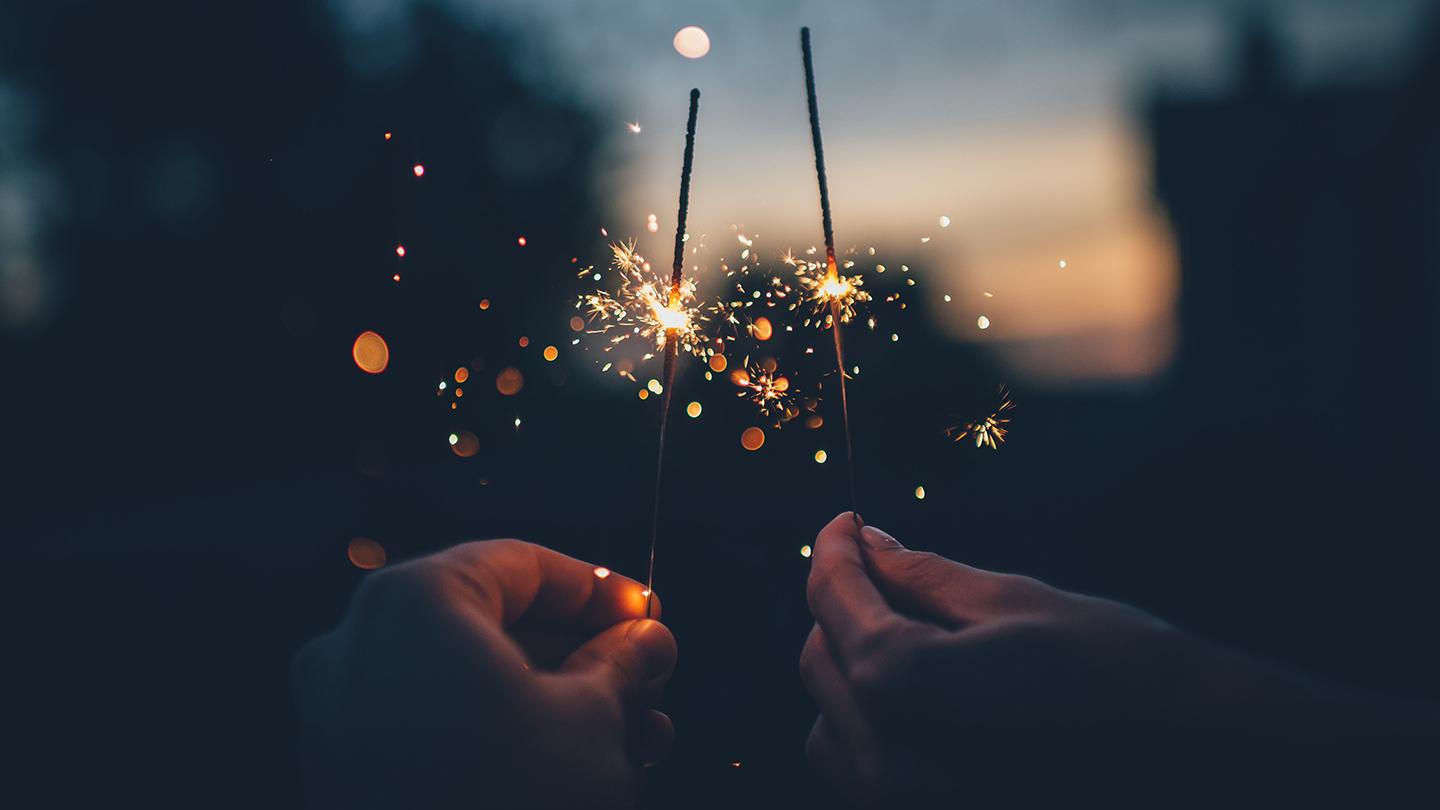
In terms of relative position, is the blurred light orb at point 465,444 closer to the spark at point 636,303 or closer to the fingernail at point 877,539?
the spark at point 636,303

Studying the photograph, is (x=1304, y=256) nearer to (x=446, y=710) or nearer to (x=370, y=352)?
(x=370, y=352)

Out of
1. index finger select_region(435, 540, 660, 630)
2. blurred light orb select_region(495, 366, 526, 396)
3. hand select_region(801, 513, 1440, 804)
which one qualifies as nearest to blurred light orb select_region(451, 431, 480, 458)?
blurred light orb select_region(495, 366, 526, 396)

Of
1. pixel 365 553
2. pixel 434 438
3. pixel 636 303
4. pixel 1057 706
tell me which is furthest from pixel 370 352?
pixel 1057 706

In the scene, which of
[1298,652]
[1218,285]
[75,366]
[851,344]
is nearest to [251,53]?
[75,366]

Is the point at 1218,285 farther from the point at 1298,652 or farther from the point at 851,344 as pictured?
→ the point at 1298,652

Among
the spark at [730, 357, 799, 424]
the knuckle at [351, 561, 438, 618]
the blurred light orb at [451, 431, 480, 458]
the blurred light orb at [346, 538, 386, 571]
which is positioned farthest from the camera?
the blurred light orb at [451, 431, 480, 458]

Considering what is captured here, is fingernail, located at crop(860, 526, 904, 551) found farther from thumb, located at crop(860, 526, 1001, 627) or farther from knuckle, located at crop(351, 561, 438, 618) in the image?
knuckle, located at crop(351, 561, 438, 618)
